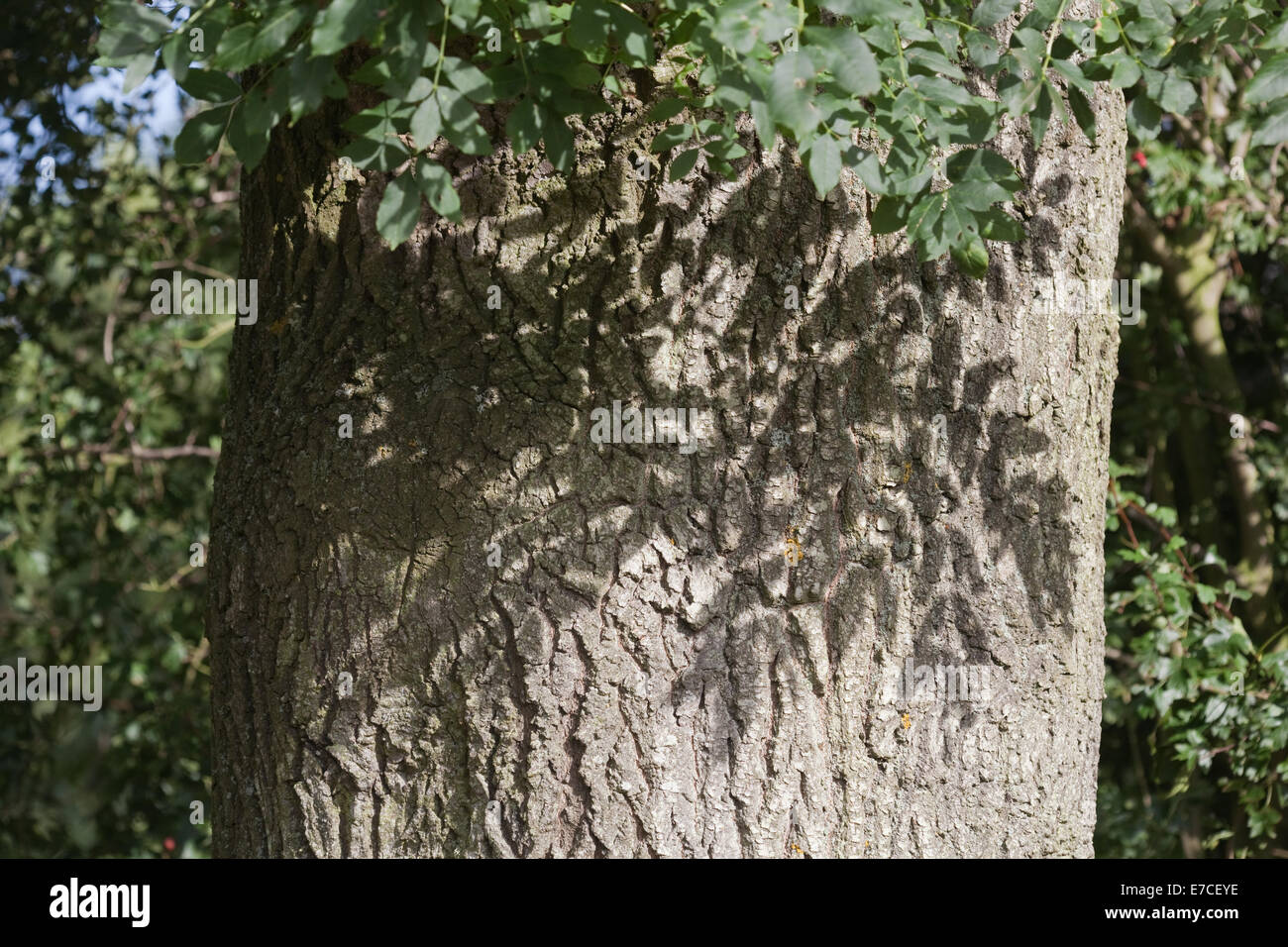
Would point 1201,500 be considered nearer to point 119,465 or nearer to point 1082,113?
point 1082,113

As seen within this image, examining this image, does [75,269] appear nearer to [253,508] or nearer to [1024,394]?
[253,508]

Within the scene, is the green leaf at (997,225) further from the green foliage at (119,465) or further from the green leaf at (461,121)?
the green foliage at (119,465)

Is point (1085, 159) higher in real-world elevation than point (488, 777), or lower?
higher

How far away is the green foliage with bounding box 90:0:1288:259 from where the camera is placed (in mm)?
1214

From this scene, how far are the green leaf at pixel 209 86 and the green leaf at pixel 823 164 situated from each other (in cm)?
73

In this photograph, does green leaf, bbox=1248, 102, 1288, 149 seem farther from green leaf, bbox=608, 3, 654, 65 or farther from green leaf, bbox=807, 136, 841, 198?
green leaf, bbox=608, 3, 654, 65

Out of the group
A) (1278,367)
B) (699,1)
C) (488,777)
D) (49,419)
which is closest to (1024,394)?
(699,1)

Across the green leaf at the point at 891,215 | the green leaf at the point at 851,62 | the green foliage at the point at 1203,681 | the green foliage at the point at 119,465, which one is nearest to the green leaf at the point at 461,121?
the green leaf at the point at 851,62

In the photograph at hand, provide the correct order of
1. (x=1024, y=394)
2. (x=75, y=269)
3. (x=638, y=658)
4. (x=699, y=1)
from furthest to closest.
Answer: (x=75, y=269)
(x=1024, y=394)
(x=638, y=658)
(x=699, y=1)

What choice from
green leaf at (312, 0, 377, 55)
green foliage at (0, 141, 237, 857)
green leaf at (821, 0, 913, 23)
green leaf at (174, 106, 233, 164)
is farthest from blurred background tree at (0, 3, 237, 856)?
green leaf at (821, 0, 913, 23)

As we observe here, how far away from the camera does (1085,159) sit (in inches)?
76.5

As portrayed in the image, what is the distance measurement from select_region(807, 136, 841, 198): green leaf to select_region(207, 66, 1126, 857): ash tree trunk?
505 mm

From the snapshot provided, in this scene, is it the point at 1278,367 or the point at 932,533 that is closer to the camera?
the point at 932,533
